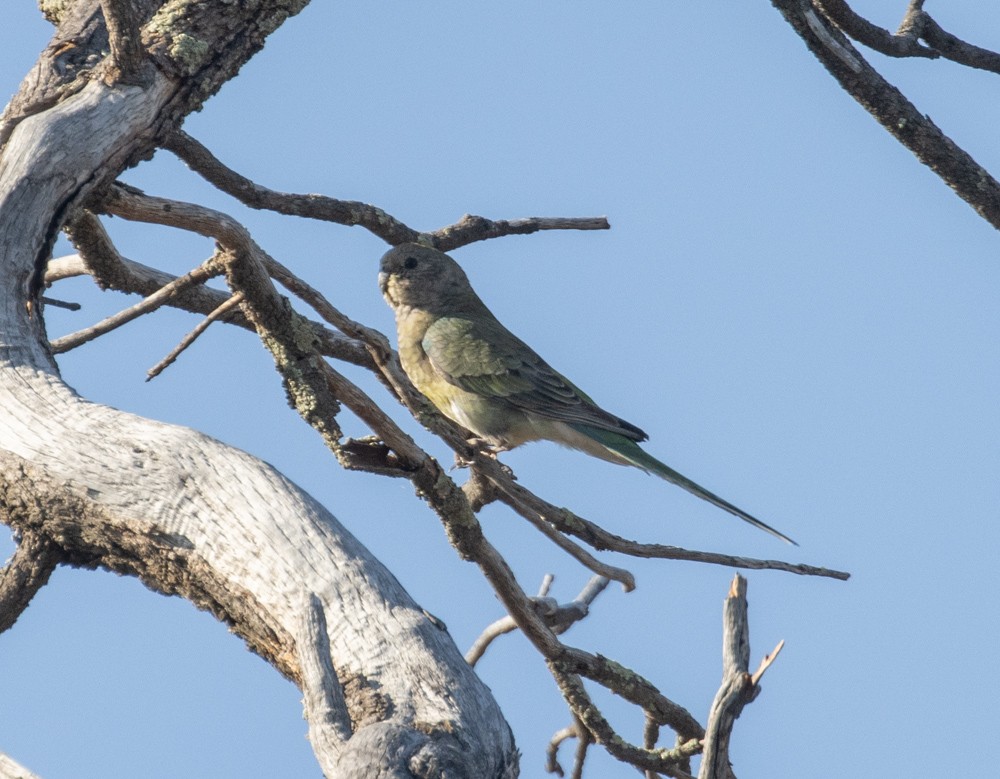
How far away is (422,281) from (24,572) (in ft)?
16.7

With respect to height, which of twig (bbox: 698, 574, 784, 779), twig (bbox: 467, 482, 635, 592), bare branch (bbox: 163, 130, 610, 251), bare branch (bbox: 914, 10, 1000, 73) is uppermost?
bare branch (bbox: 914, 10, 1000, 73)

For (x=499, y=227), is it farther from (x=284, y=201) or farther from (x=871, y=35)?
(x=871, y=35)

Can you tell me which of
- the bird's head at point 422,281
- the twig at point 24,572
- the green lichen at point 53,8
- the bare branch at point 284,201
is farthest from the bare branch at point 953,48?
the twig at point 24,572

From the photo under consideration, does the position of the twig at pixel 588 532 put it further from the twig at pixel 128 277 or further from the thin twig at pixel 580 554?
the twig at pixel 128 277

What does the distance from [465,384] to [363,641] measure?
5.04m

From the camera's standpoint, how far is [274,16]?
16.9 ft

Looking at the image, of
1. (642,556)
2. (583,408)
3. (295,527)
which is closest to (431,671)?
(295,527)

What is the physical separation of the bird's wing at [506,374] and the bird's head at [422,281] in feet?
0.93

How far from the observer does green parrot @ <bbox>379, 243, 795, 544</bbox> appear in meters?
7.64

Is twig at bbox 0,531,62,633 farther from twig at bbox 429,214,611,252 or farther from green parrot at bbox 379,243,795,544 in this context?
green parrot at bbox 379,243,795,544

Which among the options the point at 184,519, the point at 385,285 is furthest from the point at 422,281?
the point at 184,519

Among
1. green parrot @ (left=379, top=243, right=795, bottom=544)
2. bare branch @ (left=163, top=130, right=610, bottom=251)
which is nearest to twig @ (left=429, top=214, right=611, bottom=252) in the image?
bare branch @ (left=163, top=130, right=610, bottom=251)

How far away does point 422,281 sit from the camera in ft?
27.7

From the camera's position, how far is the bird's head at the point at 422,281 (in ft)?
27.4
